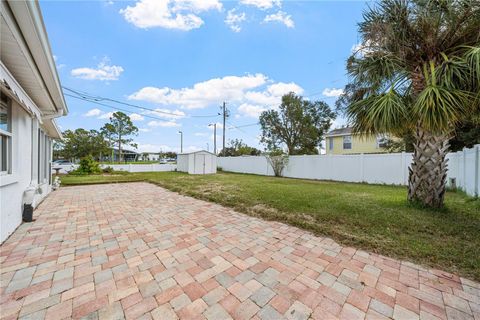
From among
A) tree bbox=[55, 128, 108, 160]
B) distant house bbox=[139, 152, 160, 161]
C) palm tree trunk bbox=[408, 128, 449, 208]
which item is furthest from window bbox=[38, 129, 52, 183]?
distant house bbox=[139, 152, 160, 161]

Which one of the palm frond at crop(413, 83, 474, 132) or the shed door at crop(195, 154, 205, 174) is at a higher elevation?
the palm frond at crop(413, 83, 474, 132)

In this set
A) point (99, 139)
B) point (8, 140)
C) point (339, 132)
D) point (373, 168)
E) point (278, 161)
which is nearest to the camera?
point (8, 140)

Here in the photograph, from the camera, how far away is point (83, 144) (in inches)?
855

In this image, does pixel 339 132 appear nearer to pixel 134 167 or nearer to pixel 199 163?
pixel 199 163

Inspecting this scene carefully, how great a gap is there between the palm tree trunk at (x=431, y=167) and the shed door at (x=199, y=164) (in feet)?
49.3

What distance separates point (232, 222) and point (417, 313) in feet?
9.34

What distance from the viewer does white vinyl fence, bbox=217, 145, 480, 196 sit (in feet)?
19.8

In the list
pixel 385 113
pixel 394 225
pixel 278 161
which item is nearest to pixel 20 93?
pixel 385 113

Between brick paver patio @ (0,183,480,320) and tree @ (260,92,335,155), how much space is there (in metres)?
16.2

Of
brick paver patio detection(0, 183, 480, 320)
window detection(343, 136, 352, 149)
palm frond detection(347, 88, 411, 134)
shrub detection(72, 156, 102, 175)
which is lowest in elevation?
brick paver patio detection(0, 183, 480, 320)

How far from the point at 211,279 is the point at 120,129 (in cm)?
2784

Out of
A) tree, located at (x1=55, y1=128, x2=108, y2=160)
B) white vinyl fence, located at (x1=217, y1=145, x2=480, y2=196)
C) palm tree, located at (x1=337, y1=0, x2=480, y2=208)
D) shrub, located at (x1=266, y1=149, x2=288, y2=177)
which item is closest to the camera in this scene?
palm tree, located at (x1=337, y1=0, x2=480, y2=208)

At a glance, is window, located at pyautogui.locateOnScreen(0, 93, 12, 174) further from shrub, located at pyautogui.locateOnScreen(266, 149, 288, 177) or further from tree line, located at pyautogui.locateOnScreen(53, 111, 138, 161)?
tree line, located at pyautogui.locateOnScreen(53, 111, 138, 161)

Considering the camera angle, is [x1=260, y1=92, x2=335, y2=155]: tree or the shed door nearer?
the shed door
